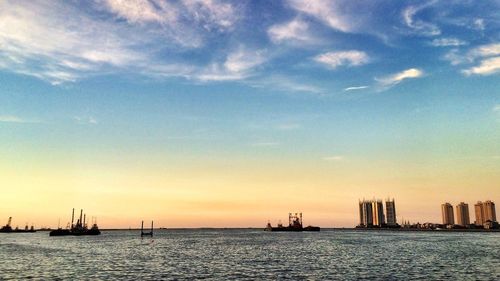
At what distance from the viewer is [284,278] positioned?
4878cm

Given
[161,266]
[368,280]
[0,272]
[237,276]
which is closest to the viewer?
[368,280]

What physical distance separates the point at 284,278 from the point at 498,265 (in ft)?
121

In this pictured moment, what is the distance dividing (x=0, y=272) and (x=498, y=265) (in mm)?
73160

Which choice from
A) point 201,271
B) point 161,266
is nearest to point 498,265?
point 201,271

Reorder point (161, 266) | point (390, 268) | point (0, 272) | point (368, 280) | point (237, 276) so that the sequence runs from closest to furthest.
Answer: point (368, 280)
point (237, 276)
point (0, 272)
point (390, 268)
point (161, 266)

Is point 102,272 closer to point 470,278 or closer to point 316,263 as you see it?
point 316,263

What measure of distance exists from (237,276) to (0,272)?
3291cm

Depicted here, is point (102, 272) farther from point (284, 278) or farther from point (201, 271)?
point (284, 278)

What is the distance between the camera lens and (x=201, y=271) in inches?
2227

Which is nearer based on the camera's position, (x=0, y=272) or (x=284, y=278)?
(x=284, y=278)

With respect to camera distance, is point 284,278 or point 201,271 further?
point 201,271

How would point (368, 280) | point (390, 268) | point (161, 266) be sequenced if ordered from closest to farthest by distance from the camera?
1. point (368, 280)
2. point (390, 268)
3. point (161, 266)

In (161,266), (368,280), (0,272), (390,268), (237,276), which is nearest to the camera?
(368,280)

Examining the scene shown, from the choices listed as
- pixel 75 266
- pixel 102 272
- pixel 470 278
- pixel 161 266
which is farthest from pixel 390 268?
pixel 75 266
